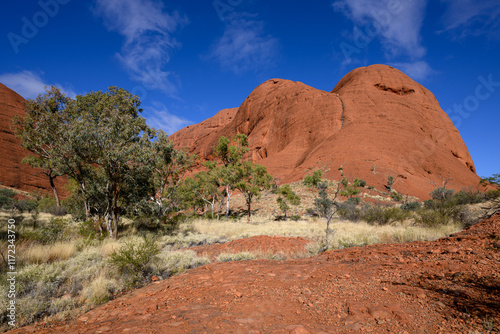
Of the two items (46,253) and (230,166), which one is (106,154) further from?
(230,166)

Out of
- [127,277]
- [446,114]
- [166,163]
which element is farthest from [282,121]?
[127,277]

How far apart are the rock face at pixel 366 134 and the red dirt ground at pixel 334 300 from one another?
32.9 meters

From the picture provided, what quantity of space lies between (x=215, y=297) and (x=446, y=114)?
269 feet

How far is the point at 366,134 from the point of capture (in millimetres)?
45188

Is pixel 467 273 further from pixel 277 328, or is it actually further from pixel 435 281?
pixel 277 328

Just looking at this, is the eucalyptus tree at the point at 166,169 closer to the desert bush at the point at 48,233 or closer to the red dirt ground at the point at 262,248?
the desert bush at the point at 48,233

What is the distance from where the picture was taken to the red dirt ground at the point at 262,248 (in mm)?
7789

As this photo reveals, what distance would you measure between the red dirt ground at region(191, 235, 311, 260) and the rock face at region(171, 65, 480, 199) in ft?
95.0

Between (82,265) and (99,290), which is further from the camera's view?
(82,265)

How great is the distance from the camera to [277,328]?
2.67 m

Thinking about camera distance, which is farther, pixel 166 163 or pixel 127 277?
pixel 166 163

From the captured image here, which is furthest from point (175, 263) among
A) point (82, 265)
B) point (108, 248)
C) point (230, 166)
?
point (230, 166)

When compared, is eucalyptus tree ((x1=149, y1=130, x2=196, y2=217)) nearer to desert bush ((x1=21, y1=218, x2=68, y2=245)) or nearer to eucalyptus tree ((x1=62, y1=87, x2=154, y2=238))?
eucalyptus tree ((x1=62, y1=87, x2=154, y2=238))

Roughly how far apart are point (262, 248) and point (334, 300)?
16.8 feet
